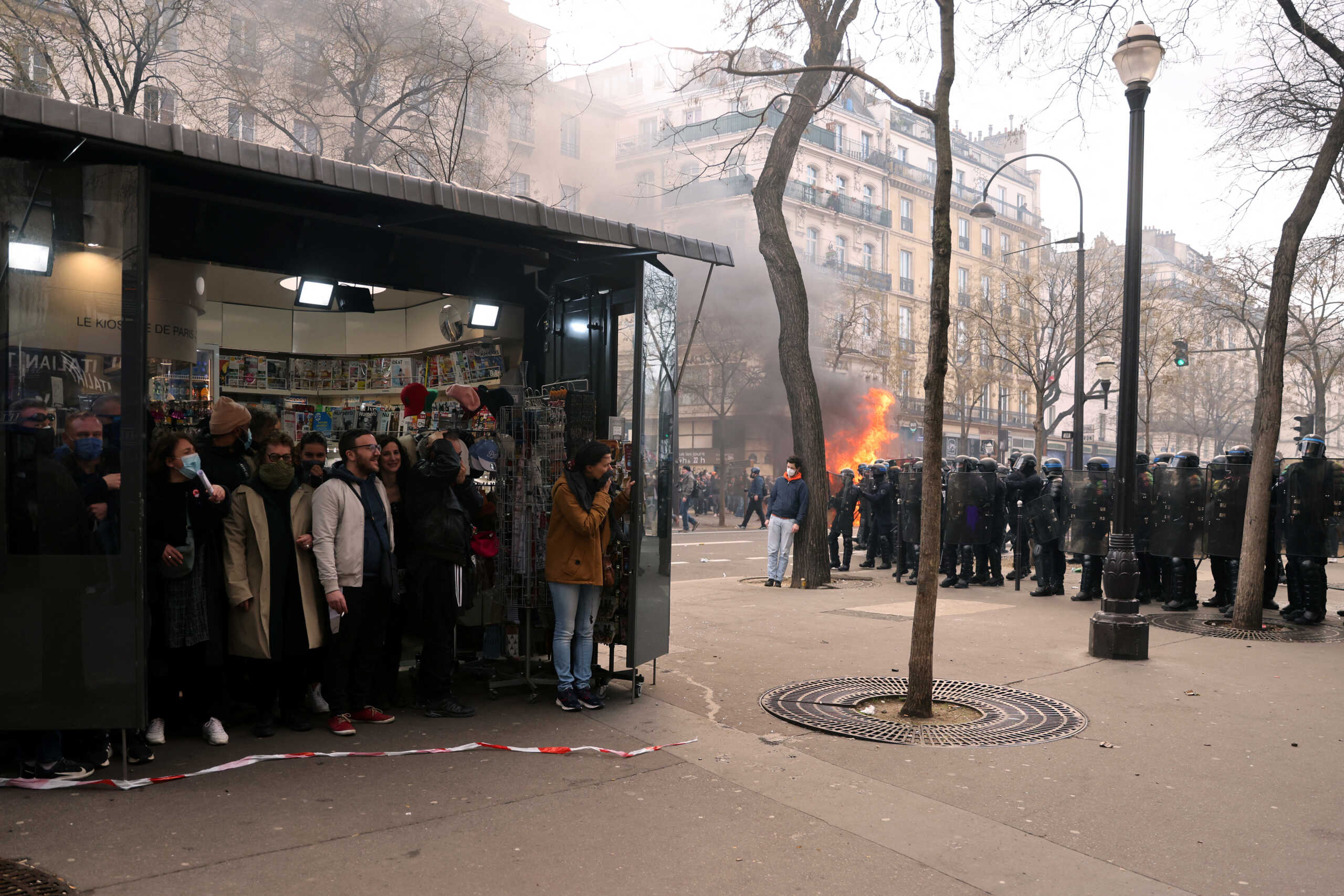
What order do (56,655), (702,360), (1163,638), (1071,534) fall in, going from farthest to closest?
(702,360), (1071,534), (1163,638), (56,655)

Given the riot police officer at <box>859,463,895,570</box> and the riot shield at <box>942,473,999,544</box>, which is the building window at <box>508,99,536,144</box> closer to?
the riot police officer at <box>859,463,895,570</box>

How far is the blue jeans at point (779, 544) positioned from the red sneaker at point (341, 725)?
302 inches

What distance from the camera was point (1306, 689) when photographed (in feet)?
22.1

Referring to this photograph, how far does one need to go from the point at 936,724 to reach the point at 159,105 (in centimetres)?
1761

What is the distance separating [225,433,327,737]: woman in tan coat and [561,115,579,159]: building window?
87.0 feet

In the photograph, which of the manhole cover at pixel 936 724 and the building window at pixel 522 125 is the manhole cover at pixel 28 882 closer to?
the manhole cover at pixel 936 724

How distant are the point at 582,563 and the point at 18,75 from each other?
43.0 feet

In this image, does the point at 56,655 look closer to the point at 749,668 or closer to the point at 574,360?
the point at 574,360

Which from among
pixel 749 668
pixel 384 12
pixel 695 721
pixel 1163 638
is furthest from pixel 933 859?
pixel 384 12

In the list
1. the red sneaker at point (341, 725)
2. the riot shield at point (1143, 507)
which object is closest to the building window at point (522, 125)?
the riot shield at point (1143, 507)

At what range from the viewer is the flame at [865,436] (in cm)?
3262

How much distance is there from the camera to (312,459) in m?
5.76

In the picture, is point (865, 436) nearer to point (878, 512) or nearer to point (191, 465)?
point (878, 512)

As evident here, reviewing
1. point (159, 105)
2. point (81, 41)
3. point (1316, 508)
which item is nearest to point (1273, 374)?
point (1316, 508)
